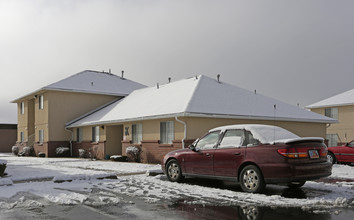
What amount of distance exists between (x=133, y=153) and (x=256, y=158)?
43.5ft

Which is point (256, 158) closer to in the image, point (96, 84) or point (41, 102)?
point (96, 84)

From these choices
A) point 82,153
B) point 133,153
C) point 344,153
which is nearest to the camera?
point 344,153

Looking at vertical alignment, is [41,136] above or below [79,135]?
below

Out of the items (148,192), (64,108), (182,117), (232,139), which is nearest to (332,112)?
(182,117)

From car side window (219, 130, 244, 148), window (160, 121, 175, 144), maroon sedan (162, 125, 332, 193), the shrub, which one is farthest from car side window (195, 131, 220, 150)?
the shrub

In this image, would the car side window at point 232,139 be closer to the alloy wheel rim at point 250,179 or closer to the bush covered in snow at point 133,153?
the alloy wheel rim at point 250,179

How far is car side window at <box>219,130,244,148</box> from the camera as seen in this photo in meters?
9.84

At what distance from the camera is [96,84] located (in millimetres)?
33406

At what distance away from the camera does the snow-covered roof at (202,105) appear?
19500mm

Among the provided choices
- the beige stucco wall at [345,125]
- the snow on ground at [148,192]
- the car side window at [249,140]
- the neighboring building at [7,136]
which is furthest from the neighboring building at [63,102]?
the car side window at [249,140]

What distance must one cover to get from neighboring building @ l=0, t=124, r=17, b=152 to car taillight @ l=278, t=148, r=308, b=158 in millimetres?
42140

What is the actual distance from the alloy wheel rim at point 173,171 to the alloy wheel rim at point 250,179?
8.81ft

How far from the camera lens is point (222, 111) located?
64.5 ft

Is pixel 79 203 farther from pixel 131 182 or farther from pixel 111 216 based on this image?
pixel 131 182
